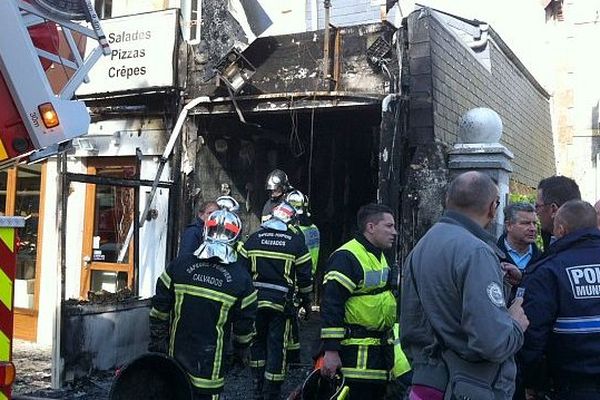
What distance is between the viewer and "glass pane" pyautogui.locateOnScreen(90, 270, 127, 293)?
8289 millimetres

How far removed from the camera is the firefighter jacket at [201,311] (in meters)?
4.19

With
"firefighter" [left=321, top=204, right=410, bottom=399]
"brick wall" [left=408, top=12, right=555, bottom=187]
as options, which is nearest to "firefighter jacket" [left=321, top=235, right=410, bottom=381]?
"firefighter" [left=321, top=204, right=410, bottom=399]

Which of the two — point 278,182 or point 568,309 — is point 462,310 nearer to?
point 568,309

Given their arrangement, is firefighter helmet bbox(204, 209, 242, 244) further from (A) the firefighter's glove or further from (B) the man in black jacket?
(B) the man in black jacket

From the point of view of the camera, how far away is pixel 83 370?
651 cm

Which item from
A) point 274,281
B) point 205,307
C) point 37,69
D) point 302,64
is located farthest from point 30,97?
point 302,64

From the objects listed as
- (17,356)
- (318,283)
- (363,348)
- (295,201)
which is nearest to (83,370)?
(17,356)

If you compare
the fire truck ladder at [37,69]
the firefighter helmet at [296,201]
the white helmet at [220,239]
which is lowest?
the white helmet at [220,239]

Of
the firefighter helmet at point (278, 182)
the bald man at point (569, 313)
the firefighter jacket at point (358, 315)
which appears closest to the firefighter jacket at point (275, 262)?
the firefighter helmet at point (278, 182)

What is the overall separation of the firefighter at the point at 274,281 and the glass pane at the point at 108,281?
2609mm

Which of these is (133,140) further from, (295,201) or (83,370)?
(83,370)

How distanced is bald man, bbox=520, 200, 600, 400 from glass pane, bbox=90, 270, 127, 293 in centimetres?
598

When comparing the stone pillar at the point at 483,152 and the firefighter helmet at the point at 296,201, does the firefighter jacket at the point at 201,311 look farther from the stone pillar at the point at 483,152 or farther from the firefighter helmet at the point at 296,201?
the firefighter helmet at the point at 296,201

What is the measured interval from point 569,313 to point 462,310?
842 mm
